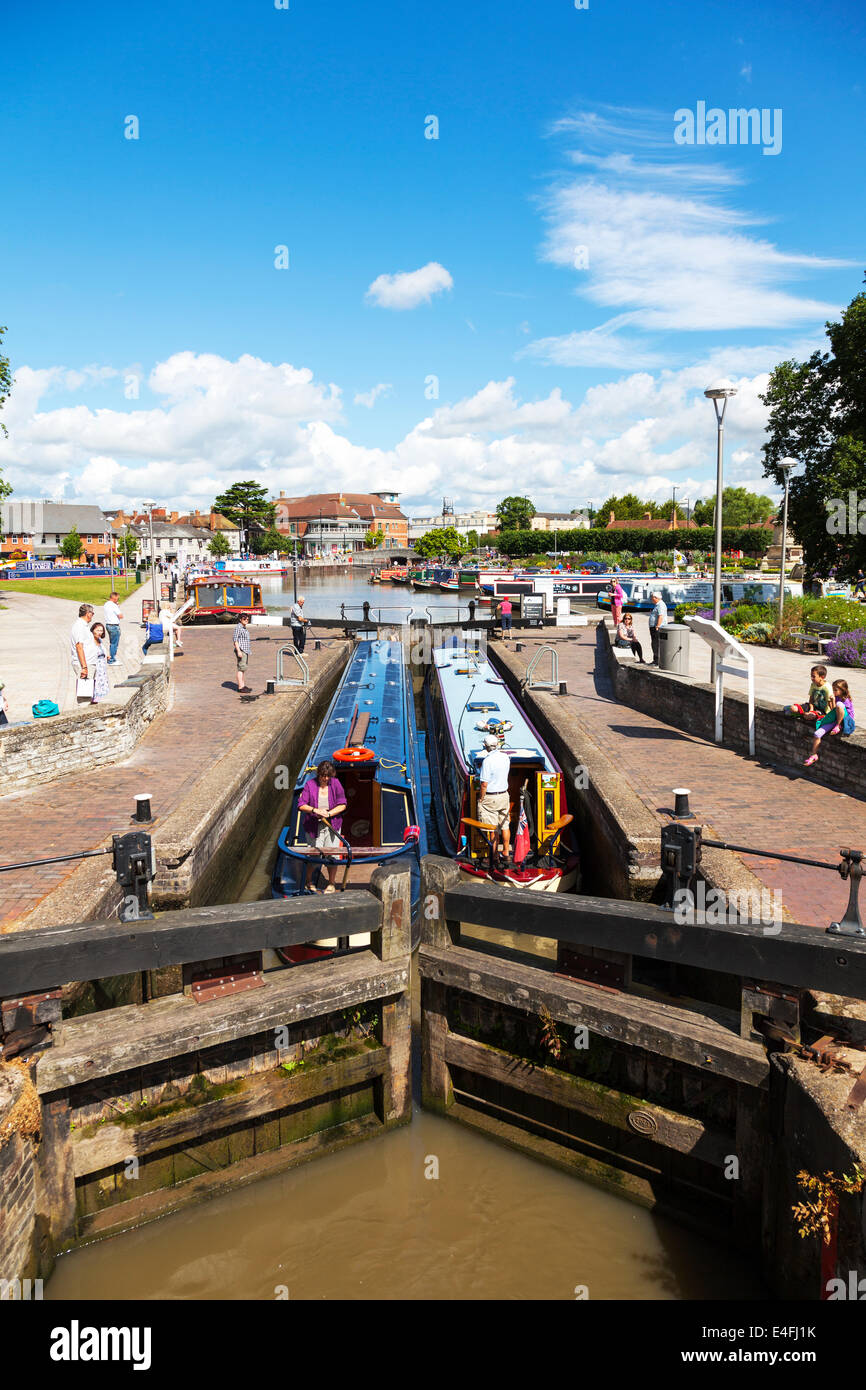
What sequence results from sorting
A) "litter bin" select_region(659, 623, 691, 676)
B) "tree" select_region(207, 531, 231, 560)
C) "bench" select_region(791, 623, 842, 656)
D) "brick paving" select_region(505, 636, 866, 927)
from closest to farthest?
"brick paving" select_region(505, 636, 866, 927), "litter bin" select_region(659, 623, 691, 676), "bench" select_region(791, 623, 842, 656), "tree" select_region(207, 531, 231, 560)

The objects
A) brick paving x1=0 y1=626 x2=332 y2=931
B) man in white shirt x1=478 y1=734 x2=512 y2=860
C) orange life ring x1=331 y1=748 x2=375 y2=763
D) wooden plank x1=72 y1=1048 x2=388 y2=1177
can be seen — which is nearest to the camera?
wooden plank x1=72 y1=1048 x2=388 y2=1177

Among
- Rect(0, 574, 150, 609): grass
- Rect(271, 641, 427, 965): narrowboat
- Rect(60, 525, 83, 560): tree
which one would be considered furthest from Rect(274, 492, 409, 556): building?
Rect(271, 641, 427, 965): narrowboat

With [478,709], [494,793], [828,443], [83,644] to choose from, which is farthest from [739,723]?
[828,443]

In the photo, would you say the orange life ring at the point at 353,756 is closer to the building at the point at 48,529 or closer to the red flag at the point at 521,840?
the red flag at the point at 521,840

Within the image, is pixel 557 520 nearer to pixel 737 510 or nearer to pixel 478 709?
pixel 737 510

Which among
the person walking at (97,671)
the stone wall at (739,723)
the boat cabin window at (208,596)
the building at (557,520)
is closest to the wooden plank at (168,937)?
the stone wall at (739,723)

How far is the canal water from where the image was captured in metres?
5.24

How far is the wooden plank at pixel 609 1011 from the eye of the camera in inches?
214

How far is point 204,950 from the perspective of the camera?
597 cm

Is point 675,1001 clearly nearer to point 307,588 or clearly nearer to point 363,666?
point 363,666

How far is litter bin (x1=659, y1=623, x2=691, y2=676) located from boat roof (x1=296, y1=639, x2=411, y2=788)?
533 cm

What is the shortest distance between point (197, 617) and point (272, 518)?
101 meters

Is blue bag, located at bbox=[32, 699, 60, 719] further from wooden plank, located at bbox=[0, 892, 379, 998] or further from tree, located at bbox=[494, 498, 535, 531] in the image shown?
tree, located at bbox=[494, 498, 535, 531]

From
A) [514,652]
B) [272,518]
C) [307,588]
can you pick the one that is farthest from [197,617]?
[272,518]
